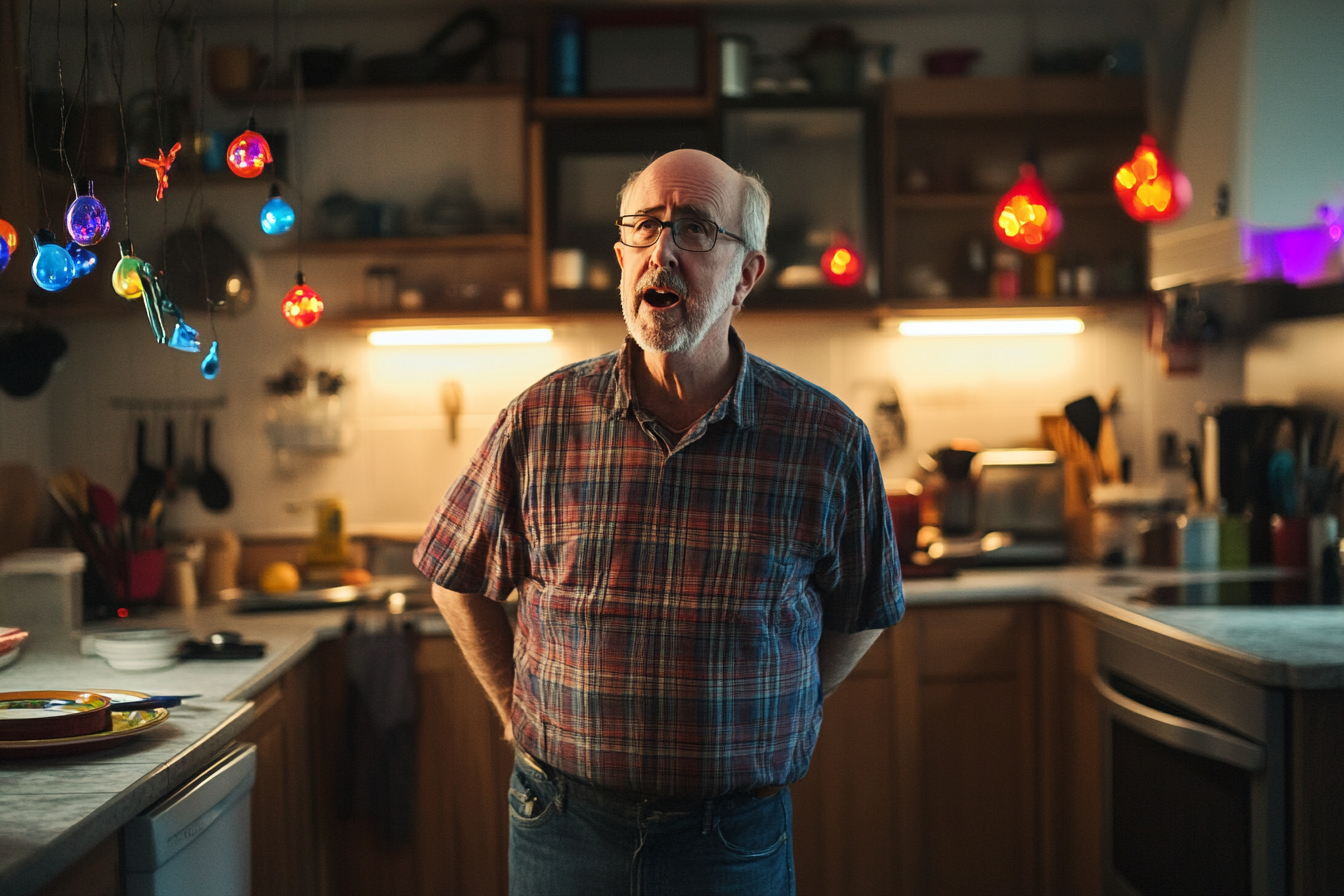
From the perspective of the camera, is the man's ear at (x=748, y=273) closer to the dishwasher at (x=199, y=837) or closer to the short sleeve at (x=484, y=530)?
the short sleeve at (x=484, y=530)

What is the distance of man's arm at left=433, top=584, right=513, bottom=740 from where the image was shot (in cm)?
172

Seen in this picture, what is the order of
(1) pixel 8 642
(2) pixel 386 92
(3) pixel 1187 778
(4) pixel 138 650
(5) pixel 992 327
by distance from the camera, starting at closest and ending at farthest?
(1) pixel 8 642 < (4) pixel 138 650 < (3) pixel 1187 778 < (2) pixel 386 92 < (5) pixel 992 327

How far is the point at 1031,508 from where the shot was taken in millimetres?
3297

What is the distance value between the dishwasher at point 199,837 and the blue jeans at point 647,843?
48 cm

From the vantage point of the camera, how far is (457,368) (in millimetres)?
3428

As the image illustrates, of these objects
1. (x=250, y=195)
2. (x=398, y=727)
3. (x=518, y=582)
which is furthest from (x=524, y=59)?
(x=518, y=582)

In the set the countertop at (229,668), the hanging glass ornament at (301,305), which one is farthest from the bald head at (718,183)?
the countertop at (229,668)

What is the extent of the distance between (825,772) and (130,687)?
1.64 metres

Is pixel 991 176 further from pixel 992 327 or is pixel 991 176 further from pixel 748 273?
pixel 748 273

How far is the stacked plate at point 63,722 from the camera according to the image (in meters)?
1.52

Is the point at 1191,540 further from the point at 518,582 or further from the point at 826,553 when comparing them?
the point at 518,582

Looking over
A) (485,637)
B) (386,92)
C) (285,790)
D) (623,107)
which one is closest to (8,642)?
(285,790)

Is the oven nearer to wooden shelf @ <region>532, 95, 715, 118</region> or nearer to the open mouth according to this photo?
the open mouth

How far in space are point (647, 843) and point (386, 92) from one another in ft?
8.17
